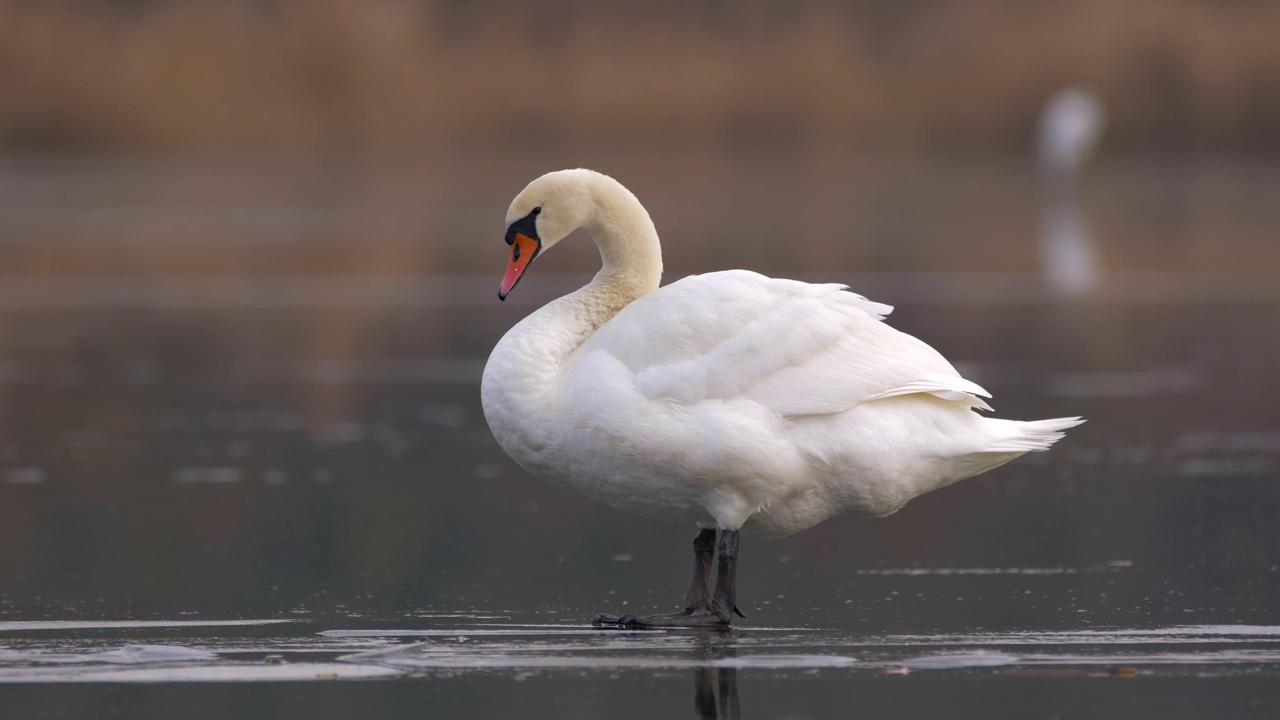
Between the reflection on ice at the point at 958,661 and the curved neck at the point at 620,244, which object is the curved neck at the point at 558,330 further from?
the reflection on ice at the point at 958,661

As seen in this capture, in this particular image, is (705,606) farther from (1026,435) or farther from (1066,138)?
(1066,138)

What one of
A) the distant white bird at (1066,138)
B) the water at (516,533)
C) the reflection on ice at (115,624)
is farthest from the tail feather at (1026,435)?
the distant white bird at (1066,138)

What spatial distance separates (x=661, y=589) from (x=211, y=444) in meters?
3.38

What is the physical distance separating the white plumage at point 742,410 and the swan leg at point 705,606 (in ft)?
0.25

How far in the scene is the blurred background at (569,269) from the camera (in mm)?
5991

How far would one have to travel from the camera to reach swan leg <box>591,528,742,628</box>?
16.7 feet

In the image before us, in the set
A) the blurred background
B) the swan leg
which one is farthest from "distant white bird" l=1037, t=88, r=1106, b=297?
the swan leg

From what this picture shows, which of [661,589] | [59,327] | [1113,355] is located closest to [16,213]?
[59,327]

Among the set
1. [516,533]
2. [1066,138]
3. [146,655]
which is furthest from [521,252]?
[1066,138]

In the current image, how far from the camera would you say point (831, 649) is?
4695 mm

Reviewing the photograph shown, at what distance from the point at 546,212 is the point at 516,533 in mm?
1244

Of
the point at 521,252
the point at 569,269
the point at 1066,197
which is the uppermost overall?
the point at 1066,197

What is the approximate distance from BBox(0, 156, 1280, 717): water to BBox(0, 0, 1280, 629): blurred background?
0.04 m

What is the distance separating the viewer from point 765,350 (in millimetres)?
5277
